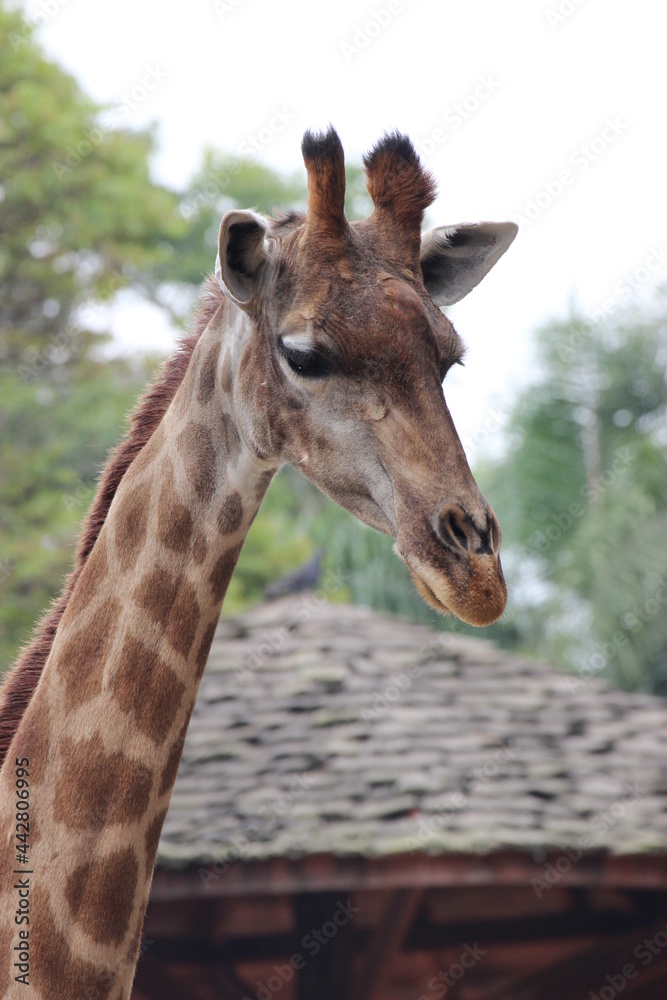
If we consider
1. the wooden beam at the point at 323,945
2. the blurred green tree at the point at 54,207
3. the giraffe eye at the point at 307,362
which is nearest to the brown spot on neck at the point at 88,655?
the giraffe eye at the point at 307,362

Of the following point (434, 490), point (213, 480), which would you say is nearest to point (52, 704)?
point (213, 480)

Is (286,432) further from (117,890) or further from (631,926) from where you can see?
(631,926)

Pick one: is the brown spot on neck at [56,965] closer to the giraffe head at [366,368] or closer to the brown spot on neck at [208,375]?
the giraffe head at [366,368]

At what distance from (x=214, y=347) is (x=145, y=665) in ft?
2.84

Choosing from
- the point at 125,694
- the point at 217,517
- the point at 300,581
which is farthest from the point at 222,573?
the point at 300,581

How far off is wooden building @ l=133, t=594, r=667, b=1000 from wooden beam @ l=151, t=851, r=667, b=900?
0.01 meters

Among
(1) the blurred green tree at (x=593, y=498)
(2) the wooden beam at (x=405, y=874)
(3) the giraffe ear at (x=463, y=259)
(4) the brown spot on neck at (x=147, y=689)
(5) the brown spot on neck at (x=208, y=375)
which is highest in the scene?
(1) the blurred green tree at (x=593, y=498)

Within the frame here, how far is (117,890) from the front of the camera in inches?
102

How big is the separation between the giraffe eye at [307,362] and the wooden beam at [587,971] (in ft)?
16.4

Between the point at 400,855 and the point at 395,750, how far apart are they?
1241 mm

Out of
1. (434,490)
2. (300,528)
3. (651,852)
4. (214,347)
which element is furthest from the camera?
(300,528)

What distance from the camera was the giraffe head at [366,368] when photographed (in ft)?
7.87

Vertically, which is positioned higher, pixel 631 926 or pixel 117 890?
pixel 117 890

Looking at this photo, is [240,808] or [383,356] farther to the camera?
[240,808]
